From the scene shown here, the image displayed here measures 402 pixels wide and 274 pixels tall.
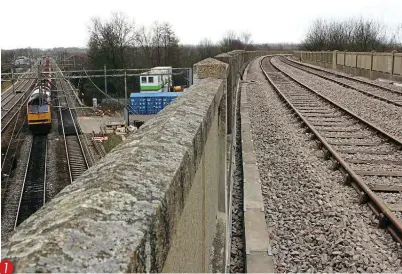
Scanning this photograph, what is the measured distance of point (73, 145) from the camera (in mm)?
29172

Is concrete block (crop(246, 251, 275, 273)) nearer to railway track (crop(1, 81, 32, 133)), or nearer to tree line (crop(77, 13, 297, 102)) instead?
railway track (crop(1, 81, 32, 133))

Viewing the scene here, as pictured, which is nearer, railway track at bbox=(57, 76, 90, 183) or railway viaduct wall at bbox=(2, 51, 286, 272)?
railway viaduct wall at bbox=(2, 51, 286, 272)

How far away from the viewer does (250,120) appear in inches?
488

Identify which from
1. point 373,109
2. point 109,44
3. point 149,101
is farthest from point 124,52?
point 373,109

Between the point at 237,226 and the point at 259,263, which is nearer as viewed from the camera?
the point at 259,263

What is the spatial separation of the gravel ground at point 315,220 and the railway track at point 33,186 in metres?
11.3

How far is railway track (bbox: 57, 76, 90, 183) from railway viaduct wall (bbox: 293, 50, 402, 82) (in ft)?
57.7

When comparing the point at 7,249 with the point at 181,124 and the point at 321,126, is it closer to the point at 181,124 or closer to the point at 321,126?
the point at 181,124

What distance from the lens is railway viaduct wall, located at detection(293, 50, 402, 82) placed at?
23.6 m

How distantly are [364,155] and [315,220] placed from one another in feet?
11.2

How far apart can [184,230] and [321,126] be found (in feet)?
31.7

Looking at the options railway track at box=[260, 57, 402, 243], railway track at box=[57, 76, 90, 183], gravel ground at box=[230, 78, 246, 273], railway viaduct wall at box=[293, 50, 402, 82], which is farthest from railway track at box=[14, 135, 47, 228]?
railway viaduct wall at box=[293, 50, 402, 82]

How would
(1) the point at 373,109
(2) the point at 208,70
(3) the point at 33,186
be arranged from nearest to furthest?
(2) the point at 208,70 → (1) the point at 373,109 → (3) the point at 33,186

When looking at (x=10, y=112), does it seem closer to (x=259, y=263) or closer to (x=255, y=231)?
(x=255, y=231)
